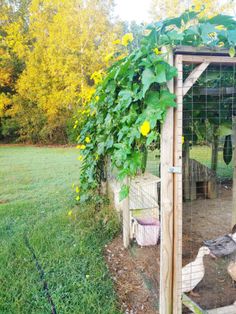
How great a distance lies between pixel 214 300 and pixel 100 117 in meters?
1.63

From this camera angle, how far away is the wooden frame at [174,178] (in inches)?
58.4

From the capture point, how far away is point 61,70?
484 inches

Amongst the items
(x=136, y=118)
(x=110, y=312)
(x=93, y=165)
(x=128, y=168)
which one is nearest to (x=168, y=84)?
(x=136, y=118)

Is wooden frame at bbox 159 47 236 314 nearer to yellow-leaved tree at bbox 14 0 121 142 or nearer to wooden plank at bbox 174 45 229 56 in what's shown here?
wooden plank at bbox 174 45 229 56

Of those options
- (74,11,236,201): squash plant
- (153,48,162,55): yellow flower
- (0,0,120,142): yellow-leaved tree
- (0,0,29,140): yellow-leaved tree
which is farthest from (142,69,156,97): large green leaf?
(0,0,29,140): yellow-leaved tree

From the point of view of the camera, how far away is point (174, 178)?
155cm

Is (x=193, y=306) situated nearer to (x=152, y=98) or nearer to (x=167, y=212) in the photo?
(x=167, y=212)

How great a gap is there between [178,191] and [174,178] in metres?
0.07

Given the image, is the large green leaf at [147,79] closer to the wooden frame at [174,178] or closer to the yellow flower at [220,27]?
the wooden frame at [174,178]

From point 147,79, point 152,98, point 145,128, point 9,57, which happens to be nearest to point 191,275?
point 145,128

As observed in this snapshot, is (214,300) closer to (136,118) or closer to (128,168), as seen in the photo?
(128,168)

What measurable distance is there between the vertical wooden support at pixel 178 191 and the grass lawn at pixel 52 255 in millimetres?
528

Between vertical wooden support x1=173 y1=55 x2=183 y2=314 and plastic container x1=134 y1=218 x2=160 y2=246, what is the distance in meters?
1.03

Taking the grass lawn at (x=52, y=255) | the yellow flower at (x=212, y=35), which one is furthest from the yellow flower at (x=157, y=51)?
the grass lawn at (x=52, y=255)
